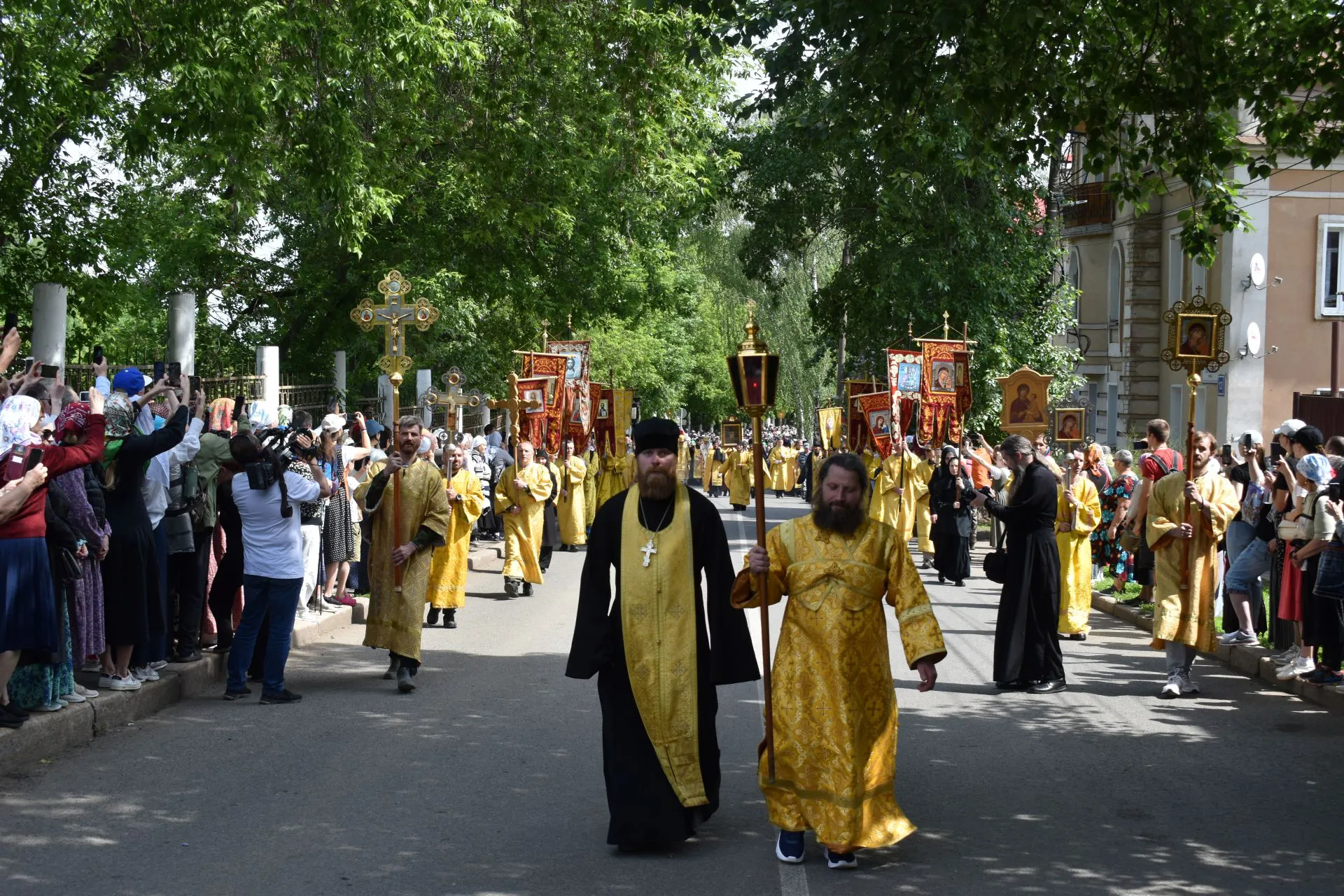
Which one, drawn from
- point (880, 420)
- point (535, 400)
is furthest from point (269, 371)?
point (880, 420)

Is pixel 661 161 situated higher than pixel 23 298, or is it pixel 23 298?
pixel 661 161

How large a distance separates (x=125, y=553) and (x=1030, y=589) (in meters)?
6.37

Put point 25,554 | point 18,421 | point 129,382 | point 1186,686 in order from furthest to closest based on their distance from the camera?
point 1186,686
point 129,382
point 25,554
point 18,421

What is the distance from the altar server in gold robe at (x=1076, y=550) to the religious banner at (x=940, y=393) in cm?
878

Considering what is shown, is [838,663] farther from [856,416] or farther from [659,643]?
[856,416]

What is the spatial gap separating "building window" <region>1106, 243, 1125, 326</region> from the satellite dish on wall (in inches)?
294

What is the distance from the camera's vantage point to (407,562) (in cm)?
1158

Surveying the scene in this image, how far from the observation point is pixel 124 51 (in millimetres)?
15867

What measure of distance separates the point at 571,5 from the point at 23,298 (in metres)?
8.13

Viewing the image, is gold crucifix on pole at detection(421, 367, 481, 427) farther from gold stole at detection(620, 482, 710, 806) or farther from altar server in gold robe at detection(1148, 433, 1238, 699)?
gold stole at detection(620, 482, 710, 806)

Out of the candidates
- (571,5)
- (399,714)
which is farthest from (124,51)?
(399,714)

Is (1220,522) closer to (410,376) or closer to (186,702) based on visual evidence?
(186,702)

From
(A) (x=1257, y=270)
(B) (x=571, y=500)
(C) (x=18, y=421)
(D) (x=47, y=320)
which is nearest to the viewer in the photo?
(C) (x=18, y=421)

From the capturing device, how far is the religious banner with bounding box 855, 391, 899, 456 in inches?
981
